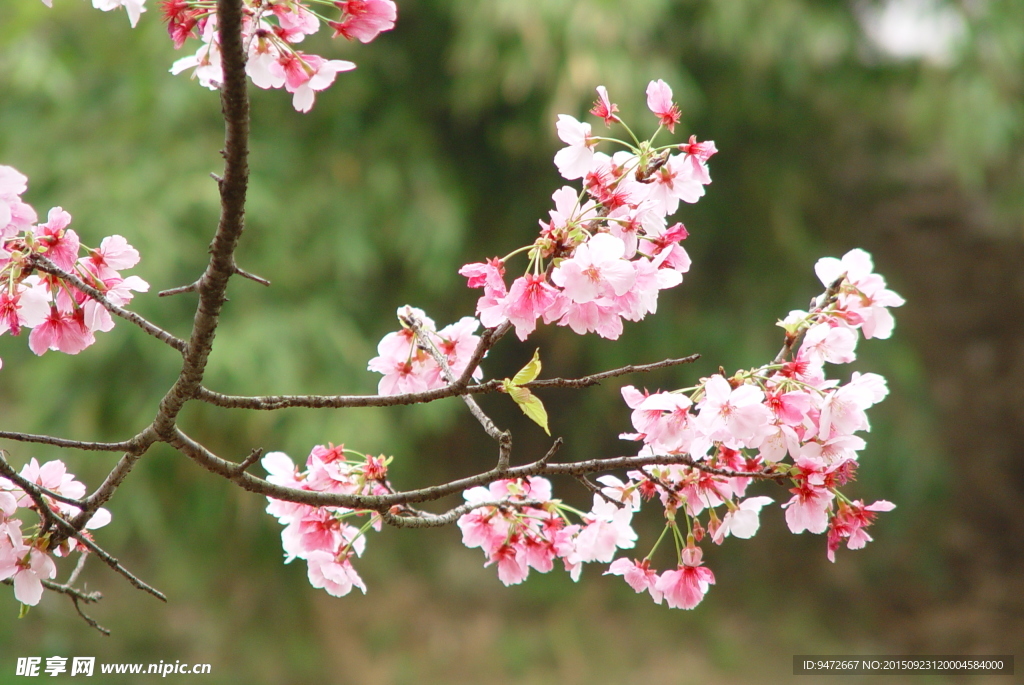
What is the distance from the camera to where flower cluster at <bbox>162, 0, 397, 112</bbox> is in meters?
0.51

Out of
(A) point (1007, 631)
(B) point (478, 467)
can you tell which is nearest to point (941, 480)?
(A) point (1007, 631)

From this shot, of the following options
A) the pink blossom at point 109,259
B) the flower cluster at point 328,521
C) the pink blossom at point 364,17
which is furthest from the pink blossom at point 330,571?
the pink blossom at point 364,17

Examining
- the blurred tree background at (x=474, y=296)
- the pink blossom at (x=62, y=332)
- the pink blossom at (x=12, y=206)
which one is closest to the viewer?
the pink blossom at (x=12, y=206)

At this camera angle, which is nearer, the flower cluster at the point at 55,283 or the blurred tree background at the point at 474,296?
the flower cluster at the point at 55,283

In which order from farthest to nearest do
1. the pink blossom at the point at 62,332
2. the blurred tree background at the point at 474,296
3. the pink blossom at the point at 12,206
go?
the blurred tree background at the point at 474,296
the pink blossom at the point at 62,332
the pink blossom at the point at 12,206

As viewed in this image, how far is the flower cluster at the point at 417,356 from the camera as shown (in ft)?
2.09

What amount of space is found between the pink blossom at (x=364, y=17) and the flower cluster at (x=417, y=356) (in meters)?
0.20

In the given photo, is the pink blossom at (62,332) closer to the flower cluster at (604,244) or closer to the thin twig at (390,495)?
the thin twig at (390,495)

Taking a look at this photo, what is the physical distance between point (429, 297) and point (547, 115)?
0.69 metres

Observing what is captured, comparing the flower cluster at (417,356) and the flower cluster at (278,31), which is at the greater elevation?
the flower cluster at (278,31)

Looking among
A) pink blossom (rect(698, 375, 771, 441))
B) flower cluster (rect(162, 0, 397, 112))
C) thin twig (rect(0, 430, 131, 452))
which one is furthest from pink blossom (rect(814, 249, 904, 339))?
thin twig (rect(0, 430, 131, 452))

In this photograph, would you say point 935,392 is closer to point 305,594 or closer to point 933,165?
point 933,165

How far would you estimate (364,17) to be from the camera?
0.52 meters

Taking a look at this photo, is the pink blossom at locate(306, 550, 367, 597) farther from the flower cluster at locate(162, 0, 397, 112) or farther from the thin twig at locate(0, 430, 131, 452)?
the flower cluster at locate(162, 0, 397, 112)
